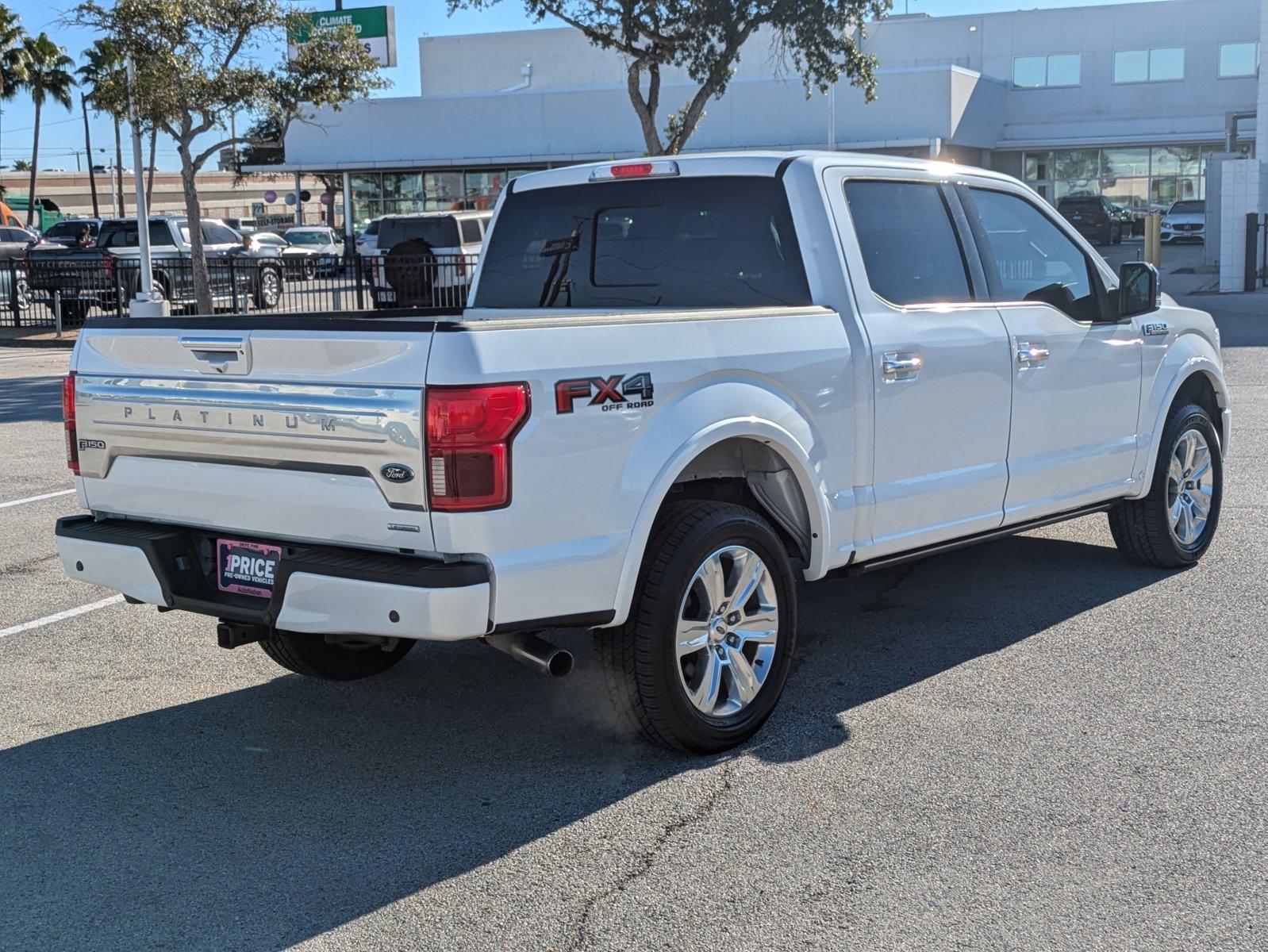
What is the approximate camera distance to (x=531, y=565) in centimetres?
422

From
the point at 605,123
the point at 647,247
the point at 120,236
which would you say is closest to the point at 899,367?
the point at 647,247

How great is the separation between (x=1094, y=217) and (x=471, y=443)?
45.8m

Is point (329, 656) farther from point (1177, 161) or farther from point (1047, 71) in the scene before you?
point (1177, 161)

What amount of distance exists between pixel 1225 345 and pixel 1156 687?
1501 cm

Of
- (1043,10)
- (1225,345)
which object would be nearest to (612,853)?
(1225,345)

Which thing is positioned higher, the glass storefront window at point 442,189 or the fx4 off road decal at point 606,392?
the glass storefront window at point 442,189

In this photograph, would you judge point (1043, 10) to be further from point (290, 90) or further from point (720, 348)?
point (720, 348)

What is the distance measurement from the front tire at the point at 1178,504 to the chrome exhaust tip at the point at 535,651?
383cm

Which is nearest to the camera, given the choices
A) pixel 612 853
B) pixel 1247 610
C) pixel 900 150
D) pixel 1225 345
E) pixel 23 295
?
pixel 612 853

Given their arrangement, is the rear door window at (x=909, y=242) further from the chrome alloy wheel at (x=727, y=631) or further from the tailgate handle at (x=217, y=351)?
the tailgate handle at (x=217, y=351)

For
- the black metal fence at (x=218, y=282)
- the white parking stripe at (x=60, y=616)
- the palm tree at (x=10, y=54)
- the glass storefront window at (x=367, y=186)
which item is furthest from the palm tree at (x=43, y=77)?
the white parking stripe at (x=60, y=616)

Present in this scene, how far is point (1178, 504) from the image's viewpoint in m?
7.35

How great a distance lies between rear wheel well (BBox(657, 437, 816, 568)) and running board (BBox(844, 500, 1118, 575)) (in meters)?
0.30

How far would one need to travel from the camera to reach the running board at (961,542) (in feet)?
18.4
